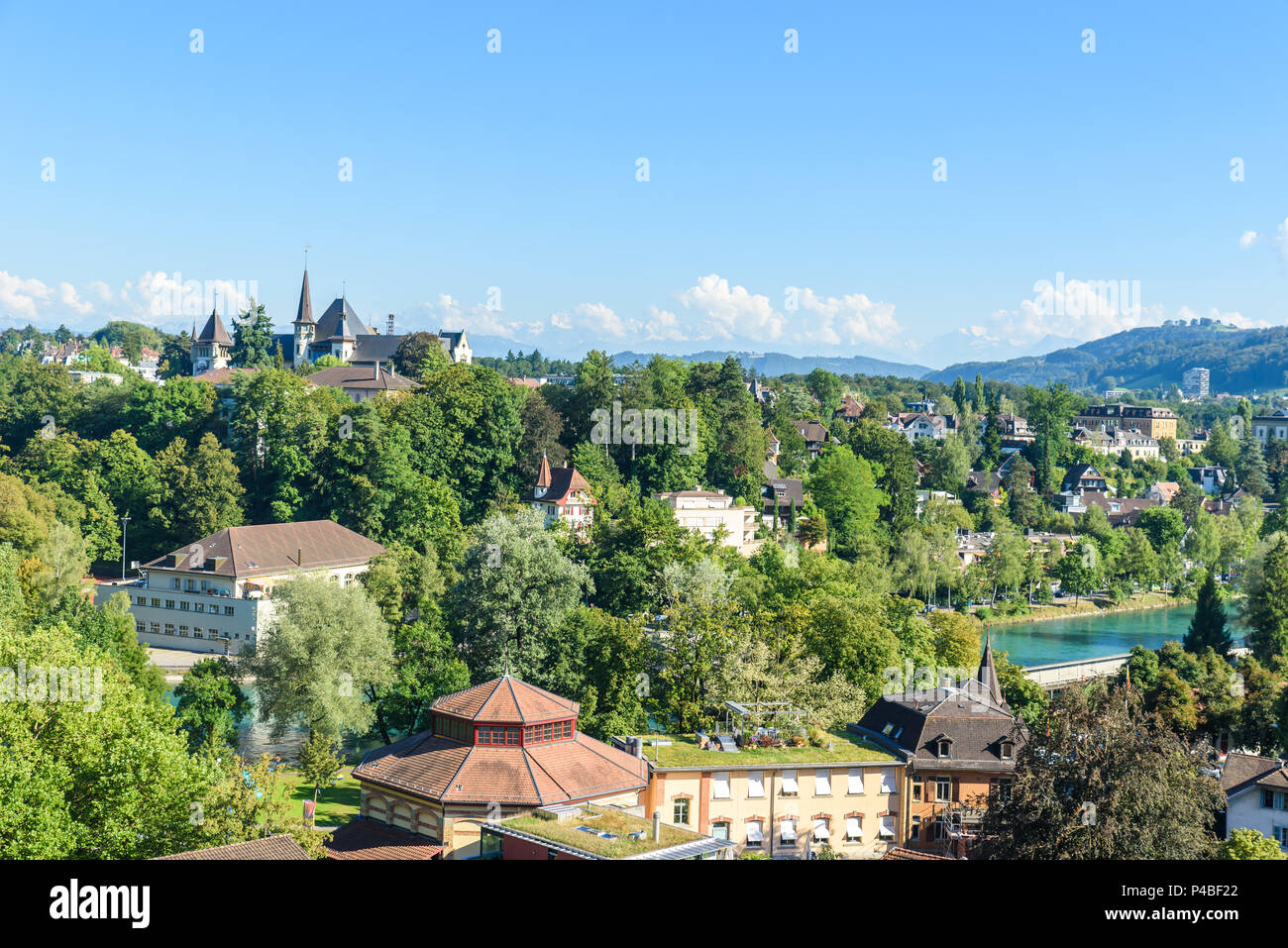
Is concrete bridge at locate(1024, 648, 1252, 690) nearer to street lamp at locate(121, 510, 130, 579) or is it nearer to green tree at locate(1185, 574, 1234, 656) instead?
green tree at locate(1185, 574, 1234, 656)

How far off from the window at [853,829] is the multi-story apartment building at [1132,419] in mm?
89521

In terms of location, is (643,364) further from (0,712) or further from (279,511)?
(0,712)

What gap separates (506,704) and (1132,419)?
97.5 meters

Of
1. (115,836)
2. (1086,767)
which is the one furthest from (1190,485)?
(115,836)

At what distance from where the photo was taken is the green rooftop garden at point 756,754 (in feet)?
65.5

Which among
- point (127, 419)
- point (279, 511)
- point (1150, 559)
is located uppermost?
point (127, 419)

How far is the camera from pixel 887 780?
21.0 m

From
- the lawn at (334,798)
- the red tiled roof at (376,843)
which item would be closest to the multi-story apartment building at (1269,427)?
the lawn at (334,798)

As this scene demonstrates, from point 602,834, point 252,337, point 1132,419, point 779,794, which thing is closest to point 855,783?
point 779,794

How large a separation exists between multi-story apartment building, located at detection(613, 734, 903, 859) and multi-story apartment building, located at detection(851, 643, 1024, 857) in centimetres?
44

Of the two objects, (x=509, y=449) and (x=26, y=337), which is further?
(x=26, y=337)

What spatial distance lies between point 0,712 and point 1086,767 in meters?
13.8
